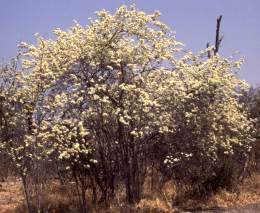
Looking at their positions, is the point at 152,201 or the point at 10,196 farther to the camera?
the point at 10,196

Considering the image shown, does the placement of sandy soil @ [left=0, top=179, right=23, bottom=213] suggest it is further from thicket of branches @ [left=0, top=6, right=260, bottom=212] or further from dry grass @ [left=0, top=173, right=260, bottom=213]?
thicket of branches @ [left=0, top=6, right=260, bottom=212]

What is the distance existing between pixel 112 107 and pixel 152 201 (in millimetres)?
3382

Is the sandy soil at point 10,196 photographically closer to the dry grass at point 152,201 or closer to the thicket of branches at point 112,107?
the dry grass at point 152,201

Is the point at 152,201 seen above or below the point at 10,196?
below

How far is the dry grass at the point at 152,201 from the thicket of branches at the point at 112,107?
0.60 metres

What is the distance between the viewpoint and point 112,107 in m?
16.4

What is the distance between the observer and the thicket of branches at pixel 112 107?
1579cm

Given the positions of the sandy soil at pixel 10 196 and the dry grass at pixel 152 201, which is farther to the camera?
the sandy soil at pixel 10 196

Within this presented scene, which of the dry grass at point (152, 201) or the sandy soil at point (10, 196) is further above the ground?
the sandy soil at point (10, 196)

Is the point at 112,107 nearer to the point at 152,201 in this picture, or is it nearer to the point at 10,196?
the point at 152,201

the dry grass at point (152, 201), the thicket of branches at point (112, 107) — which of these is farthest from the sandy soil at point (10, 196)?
the thicket of branches at point (112, 107)

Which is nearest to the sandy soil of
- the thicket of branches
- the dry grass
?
the dry grass

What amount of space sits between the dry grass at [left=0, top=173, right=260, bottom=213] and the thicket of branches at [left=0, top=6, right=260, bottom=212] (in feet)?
1.97

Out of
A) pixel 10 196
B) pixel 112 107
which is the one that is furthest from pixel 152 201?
pixel 10 196
